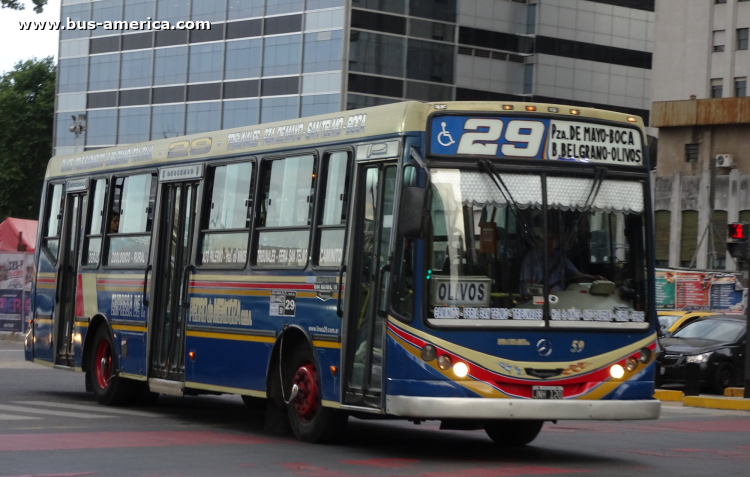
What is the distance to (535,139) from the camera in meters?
11.5

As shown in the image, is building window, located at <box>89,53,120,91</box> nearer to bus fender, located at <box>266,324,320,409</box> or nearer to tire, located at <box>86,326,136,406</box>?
tire, located at <box>86,326,136,406</box>

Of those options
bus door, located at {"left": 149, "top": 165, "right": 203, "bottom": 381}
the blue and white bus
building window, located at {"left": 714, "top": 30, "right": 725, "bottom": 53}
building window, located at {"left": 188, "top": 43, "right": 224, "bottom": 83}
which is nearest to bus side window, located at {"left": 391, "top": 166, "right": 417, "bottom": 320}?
the blue and white bus

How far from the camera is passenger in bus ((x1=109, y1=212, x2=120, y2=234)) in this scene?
1688cm

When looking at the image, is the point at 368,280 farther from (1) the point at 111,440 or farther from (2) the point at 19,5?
(2) the point at 19,5

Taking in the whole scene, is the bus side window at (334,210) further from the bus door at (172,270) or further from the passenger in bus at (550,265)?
the bus door at (172,270)

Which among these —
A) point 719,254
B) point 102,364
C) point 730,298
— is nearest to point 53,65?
point 719,254

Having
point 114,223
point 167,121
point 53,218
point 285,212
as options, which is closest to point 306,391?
point 285,212

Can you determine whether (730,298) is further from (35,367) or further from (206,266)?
(206,266)

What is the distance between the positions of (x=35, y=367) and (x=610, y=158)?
16.7 metres

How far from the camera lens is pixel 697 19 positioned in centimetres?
6825

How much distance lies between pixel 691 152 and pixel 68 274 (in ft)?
145

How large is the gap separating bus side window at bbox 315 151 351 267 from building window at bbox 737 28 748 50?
5845 centimetres

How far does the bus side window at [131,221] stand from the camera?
632 inches

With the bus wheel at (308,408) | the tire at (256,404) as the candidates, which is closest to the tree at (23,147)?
the tire at (256,404)
